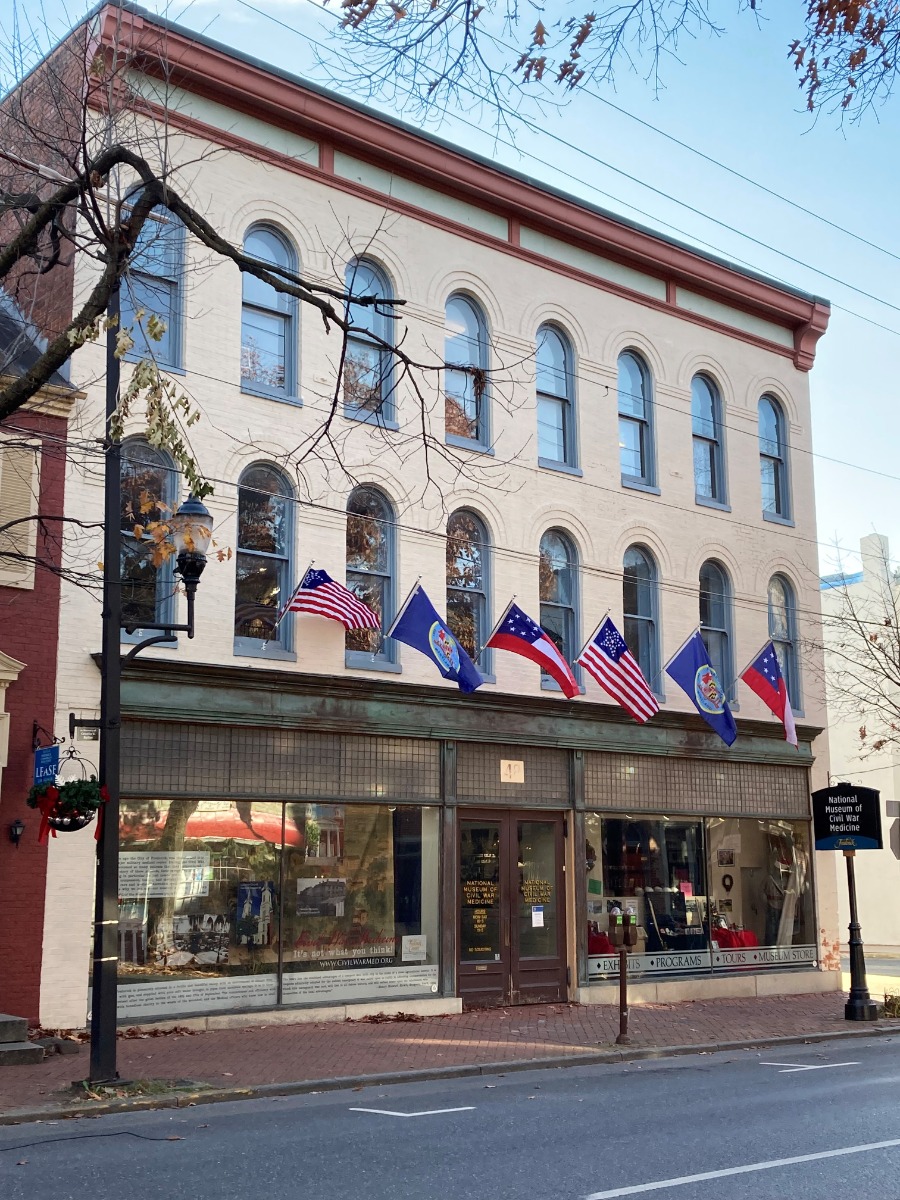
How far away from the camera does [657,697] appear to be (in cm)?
2133

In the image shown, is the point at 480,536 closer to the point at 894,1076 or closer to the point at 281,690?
the point at 281,690

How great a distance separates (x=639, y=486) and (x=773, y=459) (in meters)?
4.16

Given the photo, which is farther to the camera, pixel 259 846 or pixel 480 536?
pixel 480 536

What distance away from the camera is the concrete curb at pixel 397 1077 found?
10578 mm

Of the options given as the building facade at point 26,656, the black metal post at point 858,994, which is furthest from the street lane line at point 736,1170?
the black metal post at point 858,994

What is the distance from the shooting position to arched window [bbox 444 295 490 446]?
1961 cm

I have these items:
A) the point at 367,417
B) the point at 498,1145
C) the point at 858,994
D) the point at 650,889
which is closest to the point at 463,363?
the point at 367,417

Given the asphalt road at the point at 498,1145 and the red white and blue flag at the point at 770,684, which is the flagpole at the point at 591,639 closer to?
the red white and blue flag at the point at 770,684

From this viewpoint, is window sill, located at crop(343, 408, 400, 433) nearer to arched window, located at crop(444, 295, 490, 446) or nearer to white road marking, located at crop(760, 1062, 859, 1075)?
arched window, located at crop(444, 295, 490, 446)

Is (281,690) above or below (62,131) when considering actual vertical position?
below

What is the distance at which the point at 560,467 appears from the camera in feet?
67.7

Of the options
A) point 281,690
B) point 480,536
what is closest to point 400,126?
point 480,536

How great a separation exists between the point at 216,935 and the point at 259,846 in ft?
4.00

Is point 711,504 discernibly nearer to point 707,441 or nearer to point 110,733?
point 707,441
